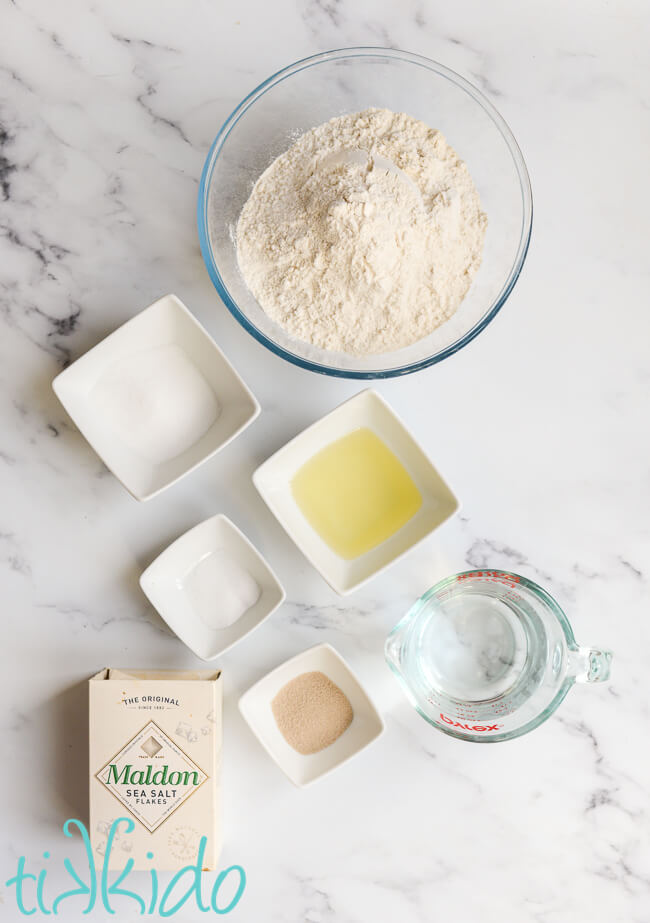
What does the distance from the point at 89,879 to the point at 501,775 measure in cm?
68

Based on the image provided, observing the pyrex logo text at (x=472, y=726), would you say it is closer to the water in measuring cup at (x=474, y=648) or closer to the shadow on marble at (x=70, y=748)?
the water in measuring cup at (x=474, y=648)

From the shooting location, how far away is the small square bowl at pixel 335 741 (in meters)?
1.04

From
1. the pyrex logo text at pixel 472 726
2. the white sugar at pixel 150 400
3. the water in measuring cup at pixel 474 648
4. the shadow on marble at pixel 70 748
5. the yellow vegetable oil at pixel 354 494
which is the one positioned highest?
the white sugar at pixel 150 400

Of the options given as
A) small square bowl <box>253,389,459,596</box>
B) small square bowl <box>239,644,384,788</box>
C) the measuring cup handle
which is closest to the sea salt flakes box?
small square bowl <box>239,644,384,788</box>

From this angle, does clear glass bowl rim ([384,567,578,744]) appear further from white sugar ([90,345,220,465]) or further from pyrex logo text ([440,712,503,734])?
white sugar ([90,345,220,465])

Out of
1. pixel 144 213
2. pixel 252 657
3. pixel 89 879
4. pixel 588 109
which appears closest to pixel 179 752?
pixel 252 657

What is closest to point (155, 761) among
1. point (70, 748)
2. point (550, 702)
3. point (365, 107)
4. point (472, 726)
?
point (70, 748)

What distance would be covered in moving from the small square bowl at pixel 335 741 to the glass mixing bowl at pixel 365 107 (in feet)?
1.45

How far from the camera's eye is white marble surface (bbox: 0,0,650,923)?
1.08m

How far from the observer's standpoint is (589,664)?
99cm

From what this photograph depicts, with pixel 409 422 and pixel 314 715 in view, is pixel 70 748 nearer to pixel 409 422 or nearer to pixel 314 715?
pixel 314 715

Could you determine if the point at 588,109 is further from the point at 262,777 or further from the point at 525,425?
the point at 262,777

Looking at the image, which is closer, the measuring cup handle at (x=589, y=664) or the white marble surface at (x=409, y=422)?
the measuring cup handle at (x=589, y=664)

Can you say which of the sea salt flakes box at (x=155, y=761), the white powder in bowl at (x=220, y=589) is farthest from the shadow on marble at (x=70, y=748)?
the white powder in bowl at (x=220, y=589)
